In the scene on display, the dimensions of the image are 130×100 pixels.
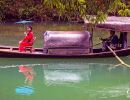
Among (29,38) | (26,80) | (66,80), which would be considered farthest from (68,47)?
(26,80)

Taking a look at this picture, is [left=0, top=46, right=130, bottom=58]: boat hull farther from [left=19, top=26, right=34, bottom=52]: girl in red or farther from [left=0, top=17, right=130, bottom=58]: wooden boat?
[left=19, top=26, right=34, bottom=52]: girl in red

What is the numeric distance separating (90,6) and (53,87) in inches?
234

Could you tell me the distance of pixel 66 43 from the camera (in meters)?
11.9

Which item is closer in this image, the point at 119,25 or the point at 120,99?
the point at 120,99

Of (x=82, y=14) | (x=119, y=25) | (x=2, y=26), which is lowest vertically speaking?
(x=2, y=26)

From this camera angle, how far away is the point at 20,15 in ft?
80.3

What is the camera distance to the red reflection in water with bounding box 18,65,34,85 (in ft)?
32.4

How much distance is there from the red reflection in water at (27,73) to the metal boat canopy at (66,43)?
0.97 metres

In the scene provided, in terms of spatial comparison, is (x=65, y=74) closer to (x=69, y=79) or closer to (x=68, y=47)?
(x=69, y=79)

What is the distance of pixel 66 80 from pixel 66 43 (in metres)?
2.12

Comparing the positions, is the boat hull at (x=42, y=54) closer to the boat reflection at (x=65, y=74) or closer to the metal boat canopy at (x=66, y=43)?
the metal boat canopy at (x=66, y=43)

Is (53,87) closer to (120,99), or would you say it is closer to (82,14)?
(120,99)

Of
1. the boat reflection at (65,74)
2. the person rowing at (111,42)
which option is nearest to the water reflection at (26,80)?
the boat reflection at (65,74)

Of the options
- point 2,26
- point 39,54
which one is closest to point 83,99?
point 39,54
